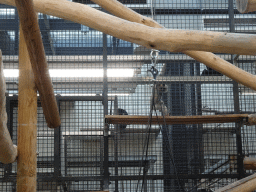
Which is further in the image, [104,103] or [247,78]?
[104,103]

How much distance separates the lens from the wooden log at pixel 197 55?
252cm

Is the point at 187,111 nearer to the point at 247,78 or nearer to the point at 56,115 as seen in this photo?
the point at 247,78

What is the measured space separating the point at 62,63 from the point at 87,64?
0.30 m

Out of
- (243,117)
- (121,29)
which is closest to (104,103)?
(243,117)

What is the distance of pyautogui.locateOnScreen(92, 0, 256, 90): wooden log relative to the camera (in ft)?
8.25

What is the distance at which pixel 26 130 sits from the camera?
184 centimetres

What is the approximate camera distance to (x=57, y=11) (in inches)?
79.1

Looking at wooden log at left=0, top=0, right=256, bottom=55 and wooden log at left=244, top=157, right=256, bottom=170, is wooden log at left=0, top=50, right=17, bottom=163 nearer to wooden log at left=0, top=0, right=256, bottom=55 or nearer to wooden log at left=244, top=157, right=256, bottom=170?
wooden log at left=0, top=0, right=256, bottom=55

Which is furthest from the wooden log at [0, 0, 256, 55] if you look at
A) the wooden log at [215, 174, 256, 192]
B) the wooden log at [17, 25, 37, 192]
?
the wooden log at [215, 174, 256, 192]

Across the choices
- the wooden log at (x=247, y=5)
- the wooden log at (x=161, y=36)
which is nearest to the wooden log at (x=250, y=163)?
the wooden log at (x=161, y=36)

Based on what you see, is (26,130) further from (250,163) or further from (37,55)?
(250,163)

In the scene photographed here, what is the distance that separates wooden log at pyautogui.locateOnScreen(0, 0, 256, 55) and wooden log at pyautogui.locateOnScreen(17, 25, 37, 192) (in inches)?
14.9

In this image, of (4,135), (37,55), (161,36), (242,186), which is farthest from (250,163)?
(4,135)

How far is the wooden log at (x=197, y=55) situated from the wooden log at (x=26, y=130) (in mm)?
892
